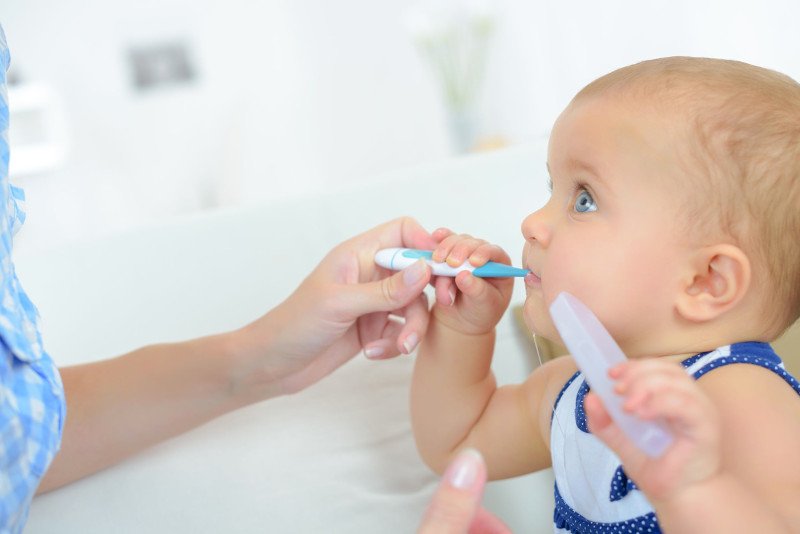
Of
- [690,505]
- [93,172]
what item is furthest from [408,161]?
[690,505]

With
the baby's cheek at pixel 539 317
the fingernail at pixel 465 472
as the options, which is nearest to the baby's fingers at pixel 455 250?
the baby's cheek at pixel 539 317

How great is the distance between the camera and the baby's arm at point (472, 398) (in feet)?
3.37

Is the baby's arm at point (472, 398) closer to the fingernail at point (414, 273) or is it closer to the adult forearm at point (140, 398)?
the fingernail at point (414, 273)

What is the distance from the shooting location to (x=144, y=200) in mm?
4203

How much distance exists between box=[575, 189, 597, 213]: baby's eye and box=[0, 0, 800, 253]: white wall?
2950 millimetres

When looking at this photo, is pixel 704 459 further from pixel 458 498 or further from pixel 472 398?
pixel 472 398

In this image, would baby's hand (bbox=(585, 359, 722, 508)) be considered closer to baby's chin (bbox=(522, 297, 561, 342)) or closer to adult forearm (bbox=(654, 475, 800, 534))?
adult forearm (bbox=(654, 475, 800, 534))

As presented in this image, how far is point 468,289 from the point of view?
963 millimetres

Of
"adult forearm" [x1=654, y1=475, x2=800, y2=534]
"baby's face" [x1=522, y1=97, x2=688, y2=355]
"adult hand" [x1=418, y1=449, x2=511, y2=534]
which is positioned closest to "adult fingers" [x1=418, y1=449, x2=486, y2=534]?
"adult hand" [x1=418, y1=449, x2=511, y2=534]

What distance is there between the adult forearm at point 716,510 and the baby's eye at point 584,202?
28 cm

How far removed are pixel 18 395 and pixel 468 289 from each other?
1.48ft

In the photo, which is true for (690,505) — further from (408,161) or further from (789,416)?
(408,161)

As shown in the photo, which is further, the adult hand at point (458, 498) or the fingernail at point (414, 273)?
the fingernail at point (414, 273)

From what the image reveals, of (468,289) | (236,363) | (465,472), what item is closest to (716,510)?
(465,472)
